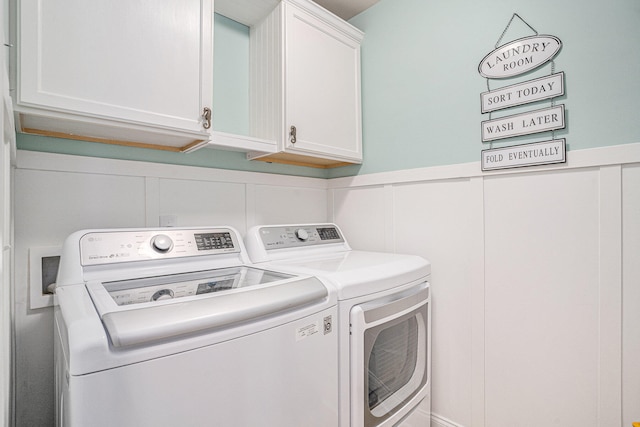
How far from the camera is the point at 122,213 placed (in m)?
1.40

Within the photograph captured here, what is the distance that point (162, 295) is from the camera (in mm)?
954

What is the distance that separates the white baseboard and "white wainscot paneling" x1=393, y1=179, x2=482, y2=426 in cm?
2

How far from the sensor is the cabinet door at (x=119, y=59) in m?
0.98

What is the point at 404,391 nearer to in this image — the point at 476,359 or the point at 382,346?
the point at 382,346

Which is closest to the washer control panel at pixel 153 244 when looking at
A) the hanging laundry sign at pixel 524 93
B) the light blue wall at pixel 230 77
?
the light blue wall at pixel 230 77

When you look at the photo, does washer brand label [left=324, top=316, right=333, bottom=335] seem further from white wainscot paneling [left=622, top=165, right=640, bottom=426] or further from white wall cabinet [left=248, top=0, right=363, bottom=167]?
white wainscot paneling [left=622, top=165, right=640, bottom=426]

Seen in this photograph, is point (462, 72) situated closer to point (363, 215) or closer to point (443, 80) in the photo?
point (443, 80)

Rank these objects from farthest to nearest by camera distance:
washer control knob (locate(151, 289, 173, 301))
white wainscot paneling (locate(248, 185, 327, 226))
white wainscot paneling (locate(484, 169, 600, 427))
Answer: white wainscot paneling (locate(248, 185, 327, 226)) < white wainscot paneling (locate(484, 169, 600, 427)) < washer control knob (locate(151, 289, 173, 301))

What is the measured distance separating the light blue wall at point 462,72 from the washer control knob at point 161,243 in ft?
4.06

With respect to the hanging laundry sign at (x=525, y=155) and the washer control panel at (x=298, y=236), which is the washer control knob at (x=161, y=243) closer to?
the washer control panel at (x=298, y=236)

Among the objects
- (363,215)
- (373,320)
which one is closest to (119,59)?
(373,320)

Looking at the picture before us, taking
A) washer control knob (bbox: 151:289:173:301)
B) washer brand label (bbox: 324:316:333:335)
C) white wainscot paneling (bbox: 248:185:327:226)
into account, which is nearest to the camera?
washer control knob (bbox: 151:289:173:301)

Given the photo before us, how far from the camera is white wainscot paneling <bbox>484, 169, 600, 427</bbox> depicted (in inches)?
49.9

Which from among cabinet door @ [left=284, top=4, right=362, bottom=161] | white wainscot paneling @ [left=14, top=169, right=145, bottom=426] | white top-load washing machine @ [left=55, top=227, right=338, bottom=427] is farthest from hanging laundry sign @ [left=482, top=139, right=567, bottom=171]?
white wainscot paneling @ [left=14, top=169, right=145, bottom=426]
